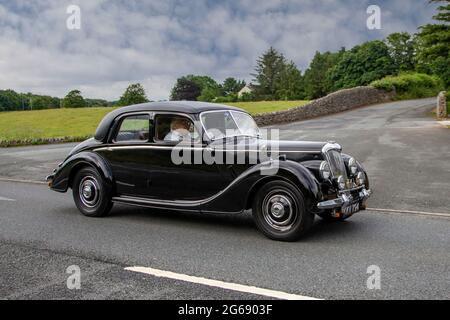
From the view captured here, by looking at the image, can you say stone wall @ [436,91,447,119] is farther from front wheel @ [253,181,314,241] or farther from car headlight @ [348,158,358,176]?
front wheel @ [253,181,314,241]

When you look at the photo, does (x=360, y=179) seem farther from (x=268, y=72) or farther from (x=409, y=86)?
(x=268, y=72)

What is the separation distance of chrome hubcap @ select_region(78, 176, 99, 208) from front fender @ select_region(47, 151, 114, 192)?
255 millimetres

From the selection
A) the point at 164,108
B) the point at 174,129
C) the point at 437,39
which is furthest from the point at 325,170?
the point at 437,39

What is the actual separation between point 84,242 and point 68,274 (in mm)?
1351

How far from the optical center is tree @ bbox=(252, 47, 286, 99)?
388 feet

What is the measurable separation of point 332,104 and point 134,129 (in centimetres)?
2962

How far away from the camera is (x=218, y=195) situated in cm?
670

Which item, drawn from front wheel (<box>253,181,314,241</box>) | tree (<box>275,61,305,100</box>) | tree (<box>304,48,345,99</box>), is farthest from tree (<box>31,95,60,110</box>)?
front wheel (<box>253,181,314,241</box>)

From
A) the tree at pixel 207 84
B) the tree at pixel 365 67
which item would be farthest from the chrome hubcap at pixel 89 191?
the tree at pixel 207 84

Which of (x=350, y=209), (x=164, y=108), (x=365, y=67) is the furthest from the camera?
(x=365, y=67)

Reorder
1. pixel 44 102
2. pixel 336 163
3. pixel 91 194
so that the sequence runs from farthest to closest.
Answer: pixel 44 102, pixel 91 194, pixel 336 163

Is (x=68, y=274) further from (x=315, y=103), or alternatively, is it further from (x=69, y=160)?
(x=315, y=103)

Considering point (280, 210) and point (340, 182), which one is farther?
point (340, 182)

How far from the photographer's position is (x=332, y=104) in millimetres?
35625
